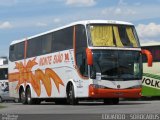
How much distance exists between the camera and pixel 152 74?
1516 inches

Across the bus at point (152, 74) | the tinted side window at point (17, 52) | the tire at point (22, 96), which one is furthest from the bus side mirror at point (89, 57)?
the bus at point (152, 74)

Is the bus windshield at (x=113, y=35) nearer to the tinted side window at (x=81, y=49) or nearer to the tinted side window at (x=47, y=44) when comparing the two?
the tinted side window at (x=81, y=49)

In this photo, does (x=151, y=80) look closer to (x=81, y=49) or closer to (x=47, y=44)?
(x=47, y=44)

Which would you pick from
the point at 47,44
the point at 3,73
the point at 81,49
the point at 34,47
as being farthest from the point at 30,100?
the point at 3,73

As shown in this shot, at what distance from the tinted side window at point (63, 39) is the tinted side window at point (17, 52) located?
18.2 feet

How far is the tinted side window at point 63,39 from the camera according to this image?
88.2 ft

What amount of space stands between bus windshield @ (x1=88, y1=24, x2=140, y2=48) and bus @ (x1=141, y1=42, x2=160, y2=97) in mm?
11711

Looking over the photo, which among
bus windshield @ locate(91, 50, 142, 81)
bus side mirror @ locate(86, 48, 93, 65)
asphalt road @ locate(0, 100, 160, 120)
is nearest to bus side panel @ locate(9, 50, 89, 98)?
bus windshield @ locate(91, 50, 142, 81)

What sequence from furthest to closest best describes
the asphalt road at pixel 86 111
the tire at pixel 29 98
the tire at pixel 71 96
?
1. the tire at pixel 29 98
2. the tire at pixel 71 96
3. the asphalt road at pixel 86 111

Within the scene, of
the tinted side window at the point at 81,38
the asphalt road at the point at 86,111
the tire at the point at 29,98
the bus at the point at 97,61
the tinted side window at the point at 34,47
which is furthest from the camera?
the tire at the point at 29,98

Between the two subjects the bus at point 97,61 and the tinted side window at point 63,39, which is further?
the tinted side window at point 63,39

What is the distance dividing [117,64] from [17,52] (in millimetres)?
10972

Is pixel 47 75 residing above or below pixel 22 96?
above

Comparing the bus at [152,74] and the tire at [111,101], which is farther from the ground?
the bus at [152,74]
